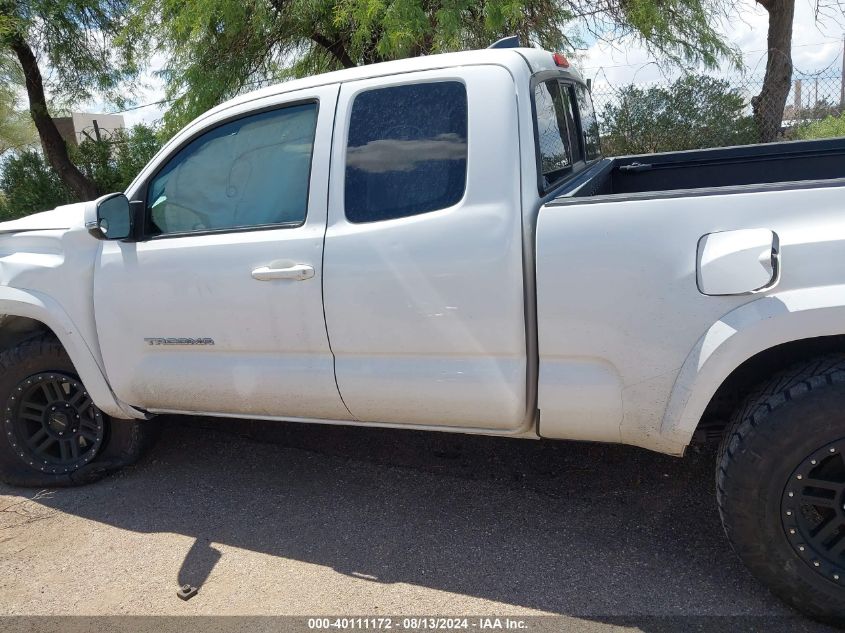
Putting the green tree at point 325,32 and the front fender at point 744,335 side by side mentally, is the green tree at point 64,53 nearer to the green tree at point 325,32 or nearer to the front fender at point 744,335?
the green tree at point 325,32

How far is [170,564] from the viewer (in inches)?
125

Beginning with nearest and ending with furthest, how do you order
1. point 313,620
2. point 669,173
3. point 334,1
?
point 313,620, point 669,173, point 334,1

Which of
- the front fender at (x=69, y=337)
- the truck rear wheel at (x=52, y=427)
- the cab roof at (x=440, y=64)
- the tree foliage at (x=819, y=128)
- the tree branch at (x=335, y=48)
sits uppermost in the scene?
the tree branch at (x=335, y=48)

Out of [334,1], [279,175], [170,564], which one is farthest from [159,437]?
[334,1]

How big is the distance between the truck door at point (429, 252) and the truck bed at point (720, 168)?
0.59 meters

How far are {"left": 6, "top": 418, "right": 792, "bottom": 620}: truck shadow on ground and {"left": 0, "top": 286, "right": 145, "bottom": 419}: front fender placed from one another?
0.57 m

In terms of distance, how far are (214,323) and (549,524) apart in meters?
1.78

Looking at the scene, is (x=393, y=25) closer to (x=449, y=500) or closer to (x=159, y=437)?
(x=159, y=437)

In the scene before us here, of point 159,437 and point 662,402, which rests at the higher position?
point 662,402

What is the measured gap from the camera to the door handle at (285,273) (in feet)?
9.78

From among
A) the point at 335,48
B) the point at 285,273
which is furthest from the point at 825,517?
the point at 335,48

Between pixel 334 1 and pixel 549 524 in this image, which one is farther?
pixel 334 1

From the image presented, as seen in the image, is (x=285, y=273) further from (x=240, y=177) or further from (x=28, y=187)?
(x=28, y=187)

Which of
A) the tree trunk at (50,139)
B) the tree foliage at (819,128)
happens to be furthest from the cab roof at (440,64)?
the tree trunk at (50,139)
